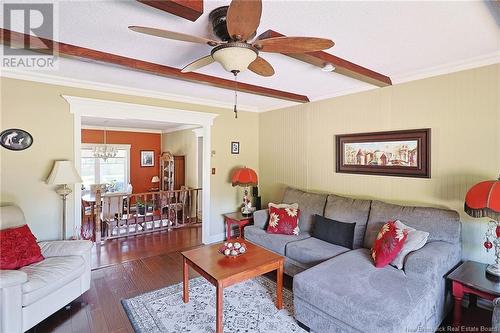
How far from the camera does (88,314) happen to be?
251 centimetres

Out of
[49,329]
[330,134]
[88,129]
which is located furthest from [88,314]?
[88,129]

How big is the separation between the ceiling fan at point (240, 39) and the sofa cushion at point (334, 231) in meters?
2.25

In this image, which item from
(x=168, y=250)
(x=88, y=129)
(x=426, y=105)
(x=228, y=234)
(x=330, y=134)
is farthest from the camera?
(x=88, y=129)

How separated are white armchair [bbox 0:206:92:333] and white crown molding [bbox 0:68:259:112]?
1477mm

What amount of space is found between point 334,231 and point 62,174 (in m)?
3.31

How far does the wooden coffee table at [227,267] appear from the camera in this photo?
2.22 m

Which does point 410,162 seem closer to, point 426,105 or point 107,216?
Result: point 426,105

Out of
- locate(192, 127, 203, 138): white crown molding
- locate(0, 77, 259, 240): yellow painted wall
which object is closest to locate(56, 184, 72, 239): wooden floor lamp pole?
locate(0, 77, 259, 240): yellow painted wall

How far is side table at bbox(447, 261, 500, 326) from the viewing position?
2.03 meters

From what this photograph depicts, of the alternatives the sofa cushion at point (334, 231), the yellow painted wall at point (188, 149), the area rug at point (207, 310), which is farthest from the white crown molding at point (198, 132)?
the area rug at point (207, 310)

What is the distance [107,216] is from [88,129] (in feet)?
12.3

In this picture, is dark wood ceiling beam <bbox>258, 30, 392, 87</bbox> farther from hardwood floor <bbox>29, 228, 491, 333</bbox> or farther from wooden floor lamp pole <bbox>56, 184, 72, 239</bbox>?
wooden floor lamp pole <bbox>56, 184, 72, 239</bbox>

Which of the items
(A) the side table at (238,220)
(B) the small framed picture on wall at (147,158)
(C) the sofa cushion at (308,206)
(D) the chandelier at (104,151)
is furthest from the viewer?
(B) the small framed picture on wall at (147,158)

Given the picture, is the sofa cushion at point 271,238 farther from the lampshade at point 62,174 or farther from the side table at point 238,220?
the lampshade at point 62,174
